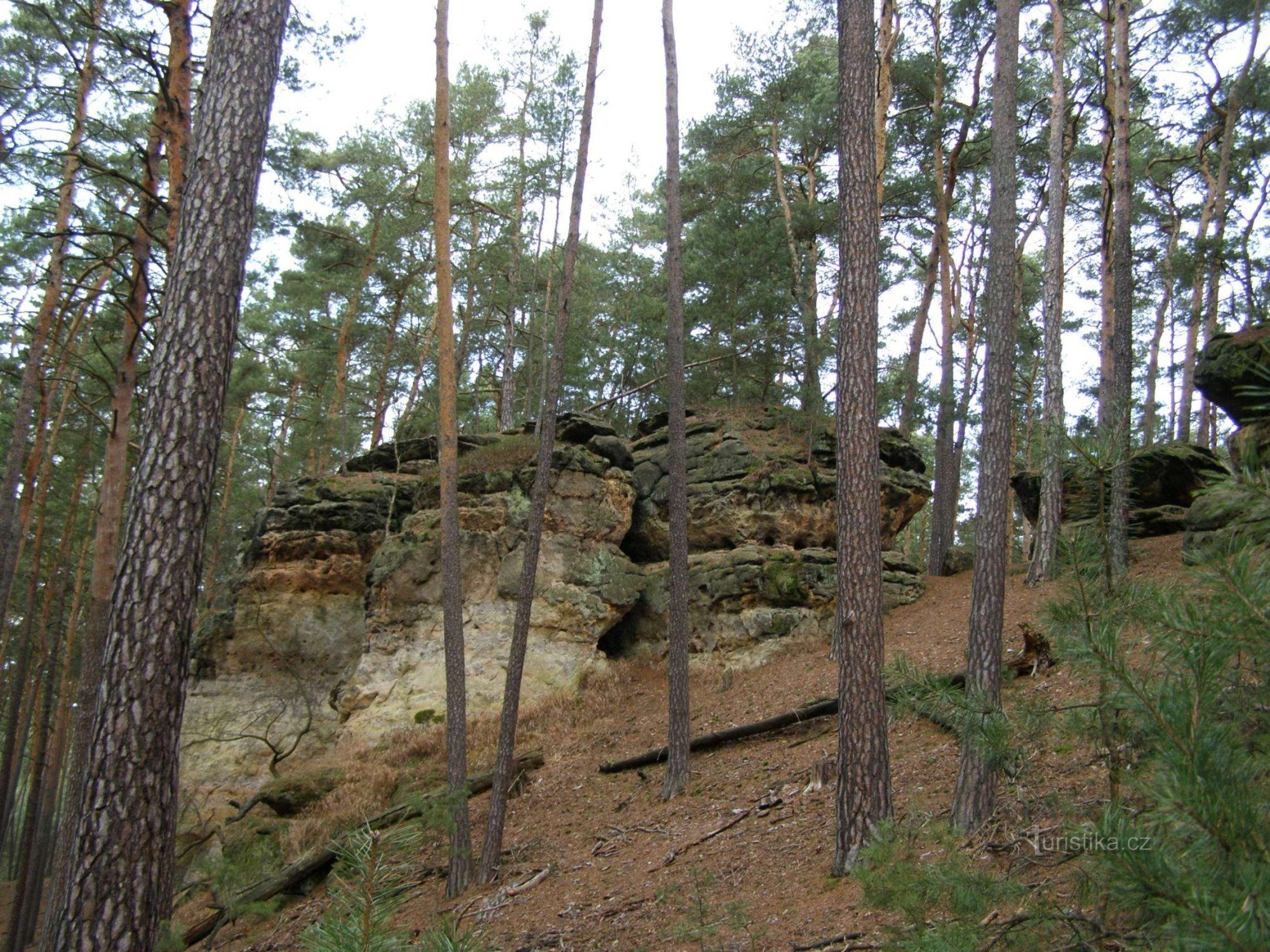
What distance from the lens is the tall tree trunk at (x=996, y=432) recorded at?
6.66 m

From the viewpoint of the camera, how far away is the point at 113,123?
12.9 meters

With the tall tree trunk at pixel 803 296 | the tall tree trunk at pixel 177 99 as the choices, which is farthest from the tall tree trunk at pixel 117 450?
the tall tree trunk at pixel 803 296

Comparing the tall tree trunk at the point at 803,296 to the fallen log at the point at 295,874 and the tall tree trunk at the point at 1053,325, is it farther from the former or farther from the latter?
the fallen log at the point at 295,874

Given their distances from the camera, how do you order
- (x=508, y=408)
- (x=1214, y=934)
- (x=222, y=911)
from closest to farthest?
(x=1214, y=934), (x=222, y=911), (x=508, y=408)

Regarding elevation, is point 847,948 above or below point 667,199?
below

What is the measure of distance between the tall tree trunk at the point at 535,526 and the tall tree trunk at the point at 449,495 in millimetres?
336

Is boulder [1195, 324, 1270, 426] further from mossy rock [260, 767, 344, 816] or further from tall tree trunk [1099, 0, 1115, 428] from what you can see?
mossy rock [260, 767, 344, 816]

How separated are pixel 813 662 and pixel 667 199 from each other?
7.73m

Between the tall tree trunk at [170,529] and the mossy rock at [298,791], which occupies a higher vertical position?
the tall tree trunk at [170,529]

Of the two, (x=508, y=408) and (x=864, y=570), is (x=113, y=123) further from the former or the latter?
(x=864, y=570)

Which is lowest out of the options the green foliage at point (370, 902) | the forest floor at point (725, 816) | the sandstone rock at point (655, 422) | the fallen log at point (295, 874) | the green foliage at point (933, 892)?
the fallen log at point (295, 874)

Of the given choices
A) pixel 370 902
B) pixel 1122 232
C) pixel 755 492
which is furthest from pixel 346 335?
pixel 370 902

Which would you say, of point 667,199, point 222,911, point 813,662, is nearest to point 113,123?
point 667,199

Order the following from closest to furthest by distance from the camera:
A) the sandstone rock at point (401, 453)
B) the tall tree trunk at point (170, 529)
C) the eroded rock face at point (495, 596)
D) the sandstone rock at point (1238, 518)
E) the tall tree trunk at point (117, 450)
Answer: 1. the sandstone rock at point (1238, 518)
2. the tall tree trunk at point (170, 529)
3. the tall tree trunk at point (117, 450)
4. the eroded rock face at point (495, 596)
5. the sandstone rock at point (401, 453)
